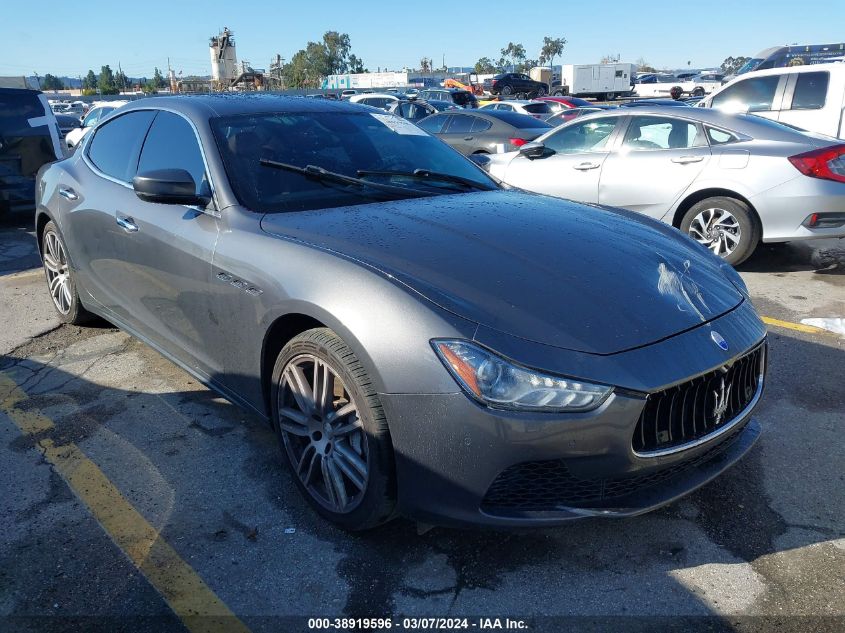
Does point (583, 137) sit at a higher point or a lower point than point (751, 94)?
lower

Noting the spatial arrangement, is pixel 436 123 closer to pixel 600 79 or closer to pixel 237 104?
pixel 237 104

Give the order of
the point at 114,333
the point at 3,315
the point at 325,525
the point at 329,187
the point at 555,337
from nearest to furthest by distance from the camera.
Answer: the point at 555,337 < the point at 325,525 < the point at 329,187 < the point at 114,333 < the point at 3,315

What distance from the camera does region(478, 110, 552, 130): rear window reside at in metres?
12.2

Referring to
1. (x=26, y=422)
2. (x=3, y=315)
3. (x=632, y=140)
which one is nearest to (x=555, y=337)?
(x=26, y=422)

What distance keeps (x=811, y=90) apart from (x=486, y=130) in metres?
4.91

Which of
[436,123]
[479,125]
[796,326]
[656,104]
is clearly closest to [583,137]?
[796,326]

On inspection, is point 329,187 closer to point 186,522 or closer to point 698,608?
point 186,522

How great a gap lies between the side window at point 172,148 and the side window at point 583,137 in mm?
4669

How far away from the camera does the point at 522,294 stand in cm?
247

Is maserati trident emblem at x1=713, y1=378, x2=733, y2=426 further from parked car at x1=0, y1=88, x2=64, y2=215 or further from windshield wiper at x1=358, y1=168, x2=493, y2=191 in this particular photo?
parked car at x1=0, y1=88, x2=64, y2=215

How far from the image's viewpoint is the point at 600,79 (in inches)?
1839

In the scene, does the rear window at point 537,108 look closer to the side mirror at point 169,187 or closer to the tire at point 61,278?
the tire at point 61,278

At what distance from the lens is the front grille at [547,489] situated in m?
2.27

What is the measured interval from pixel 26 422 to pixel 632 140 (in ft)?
19.5
